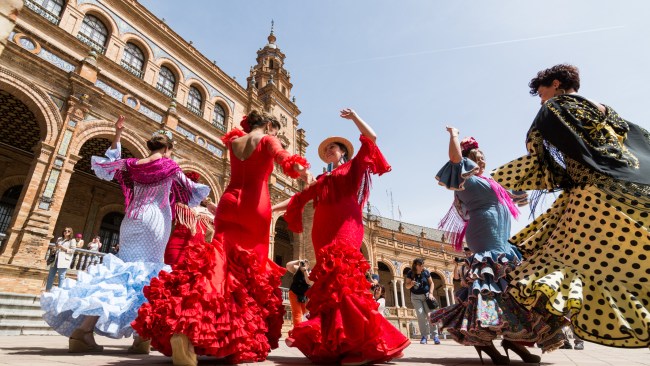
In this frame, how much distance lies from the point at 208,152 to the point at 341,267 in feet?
43.1

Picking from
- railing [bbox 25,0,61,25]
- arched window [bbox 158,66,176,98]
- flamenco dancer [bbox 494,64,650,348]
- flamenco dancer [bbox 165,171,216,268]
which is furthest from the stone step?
arched window [bbox 158,66,176,98]

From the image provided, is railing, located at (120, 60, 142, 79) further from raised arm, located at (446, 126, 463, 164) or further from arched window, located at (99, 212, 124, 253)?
raised arm, located at (446, 126, 463, 164)

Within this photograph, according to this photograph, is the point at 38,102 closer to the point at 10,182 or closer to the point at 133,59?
the point at 10,182

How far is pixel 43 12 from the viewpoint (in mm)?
11227

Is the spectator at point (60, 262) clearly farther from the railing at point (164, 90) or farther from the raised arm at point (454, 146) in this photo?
the railing at point (164, 90)

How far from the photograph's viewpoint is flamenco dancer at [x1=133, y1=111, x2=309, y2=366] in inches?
72.7

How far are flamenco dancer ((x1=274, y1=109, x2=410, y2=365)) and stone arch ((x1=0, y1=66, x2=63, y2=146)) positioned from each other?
10.1 meters

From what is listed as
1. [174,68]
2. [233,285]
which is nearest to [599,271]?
[233,285]

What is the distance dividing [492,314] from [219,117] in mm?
17917

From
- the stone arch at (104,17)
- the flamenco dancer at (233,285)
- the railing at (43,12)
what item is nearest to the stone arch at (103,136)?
the railing at (43,12)

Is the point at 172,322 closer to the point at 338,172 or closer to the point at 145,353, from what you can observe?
the point at 145,353

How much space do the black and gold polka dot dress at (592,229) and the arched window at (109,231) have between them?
1672 cm

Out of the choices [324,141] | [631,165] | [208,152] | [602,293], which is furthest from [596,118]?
[208,152]

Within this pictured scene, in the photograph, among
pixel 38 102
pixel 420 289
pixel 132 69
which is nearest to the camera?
pixel 420 289
